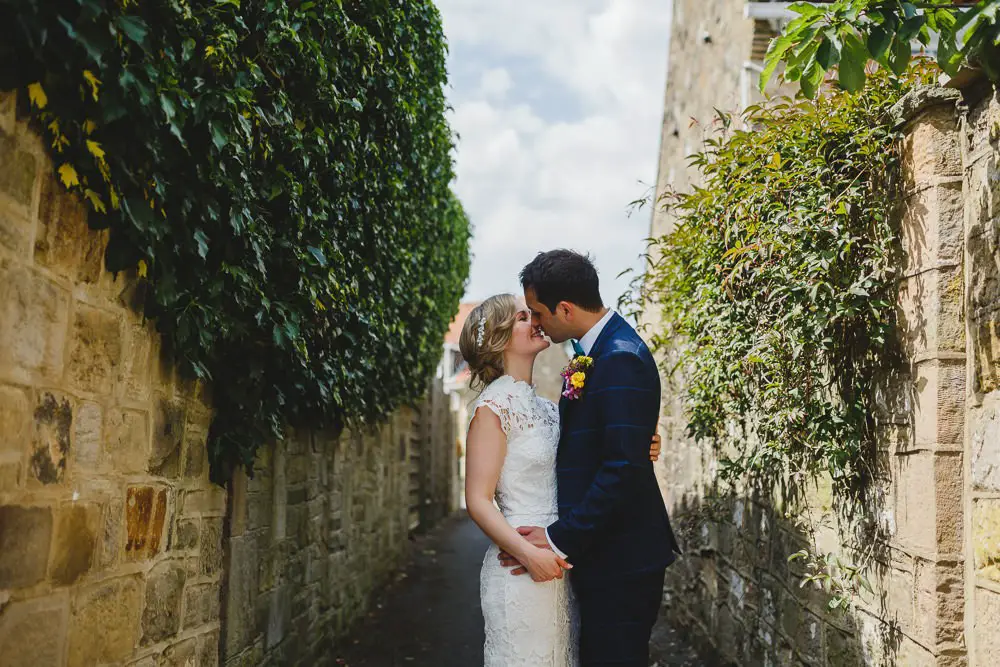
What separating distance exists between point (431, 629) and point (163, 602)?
3.86 meters

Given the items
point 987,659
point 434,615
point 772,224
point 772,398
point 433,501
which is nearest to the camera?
point 987,659

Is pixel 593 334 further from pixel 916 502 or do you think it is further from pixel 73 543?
pixel 73 543

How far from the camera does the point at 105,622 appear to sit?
242 cm

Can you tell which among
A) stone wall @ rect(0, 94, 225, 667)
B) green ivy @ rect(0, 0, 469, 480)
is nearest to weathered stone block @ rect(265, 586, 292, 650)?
green ivy @ rect(0, 0, 469, 480)

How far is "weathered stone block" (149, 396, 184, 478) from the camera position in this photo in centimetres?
277

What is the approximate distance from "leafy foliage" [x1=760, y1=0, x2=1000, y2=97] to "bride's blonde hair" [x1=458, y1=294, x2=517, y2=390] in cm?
121

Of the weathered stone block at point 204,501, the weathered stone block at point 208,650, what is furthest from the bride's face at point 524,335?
the weathered stone block at point 208,650

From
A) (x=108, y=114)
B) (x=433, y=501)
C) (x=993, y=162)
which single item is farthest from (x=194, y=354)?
(x=433, y=501)

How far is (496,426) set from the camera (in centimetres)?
284

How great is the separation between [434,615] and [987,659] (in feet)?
16.9

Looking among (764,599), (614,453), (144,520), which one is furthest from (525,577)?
(764,599)

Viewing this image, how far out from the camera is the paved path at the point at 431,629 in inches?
219

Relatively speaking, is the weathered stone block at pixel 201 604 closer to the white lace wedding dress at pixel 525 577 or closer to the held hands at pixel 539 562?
the white lace wedding dress at pixel 525 577

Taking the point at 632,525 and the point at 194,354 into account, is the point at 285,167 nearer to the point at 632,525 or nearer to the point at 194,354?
the point at 194,354
